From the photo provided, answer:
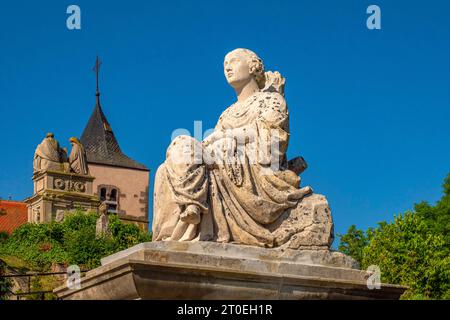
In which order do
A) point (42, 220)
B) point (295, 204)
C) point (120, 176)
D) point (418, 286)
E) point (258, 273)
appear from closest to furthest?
point (258, 273) < point (295, 204) < point (418, 286) < point (42, 220) < point (120, 176)

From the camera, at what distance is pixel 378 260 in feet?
114

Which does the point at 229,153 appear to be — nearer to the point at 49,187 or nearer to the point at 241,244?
the point at 241,244

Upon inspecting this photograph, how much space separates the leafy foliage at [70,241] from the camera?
5041cm

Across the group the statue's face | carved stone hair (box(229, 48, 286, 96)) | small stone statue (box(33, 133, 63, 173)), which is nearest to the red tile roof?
small stone statue (box(33, 133, 63, 173))

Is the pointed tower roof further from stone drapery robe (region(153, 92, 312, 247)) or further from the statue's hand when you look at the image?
stone drapery robe (region(153, 92, 312, 247))

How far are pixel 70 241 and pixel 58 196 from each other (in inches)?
545

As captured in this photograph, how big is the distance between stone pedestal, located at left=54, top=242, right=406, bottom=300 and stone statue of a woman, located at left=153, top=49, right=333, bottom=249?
0.25m

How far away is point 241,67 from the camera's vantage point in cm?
1473

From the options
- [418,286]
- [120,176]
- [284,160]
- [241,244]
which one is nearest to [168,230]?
[241,244]

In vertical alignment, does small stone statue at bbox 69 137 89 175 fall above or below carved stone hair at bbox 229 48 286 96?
above

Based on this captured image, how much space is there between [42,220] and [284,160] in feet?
171

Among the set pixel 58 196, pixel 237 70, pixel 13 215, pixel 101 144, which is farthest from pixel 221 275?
pixel 101 144

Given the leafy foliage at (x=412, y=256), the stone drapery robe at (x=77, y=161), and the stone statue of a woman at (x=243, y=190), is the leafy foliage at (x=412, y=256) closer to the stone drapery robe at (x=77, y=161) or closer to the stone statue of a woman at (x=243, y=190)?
the stone statue of a woman at (x=243, y=190)

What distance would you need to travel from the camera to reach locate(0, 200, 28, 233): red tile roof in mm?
70688
